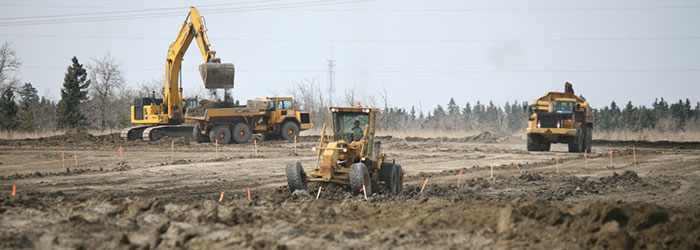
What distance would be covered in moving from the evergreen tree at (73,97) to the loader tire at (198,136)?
1017 inches

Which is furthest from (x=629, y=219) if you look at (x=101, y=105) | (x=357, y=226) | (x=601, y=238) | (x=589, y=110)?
(x=101, y=105)

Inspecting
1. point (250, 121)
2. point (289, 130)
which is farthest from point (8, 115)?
point (289, 130)

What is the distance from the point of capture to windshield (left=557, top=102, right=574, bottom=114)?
26.7 m

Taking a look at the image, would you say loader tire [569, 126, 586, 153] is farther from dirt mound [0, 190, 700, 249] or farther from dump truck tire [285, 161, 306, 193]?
dirt mound [0, 190, 700, 249]

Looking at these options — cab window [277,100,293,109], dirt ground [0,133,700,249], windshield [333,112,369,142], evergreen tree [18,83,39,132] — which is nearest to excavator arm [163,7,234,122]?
cab window [277,100,293,109]

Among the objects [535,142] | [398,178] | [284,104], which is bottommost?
[398,178]

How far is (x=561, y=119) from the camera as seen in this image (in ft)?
87.5

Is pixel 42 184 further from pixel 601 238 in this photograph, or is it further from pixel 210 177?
pixel 601 238

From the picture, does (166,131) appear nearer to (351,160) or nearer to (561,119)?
(561,119)

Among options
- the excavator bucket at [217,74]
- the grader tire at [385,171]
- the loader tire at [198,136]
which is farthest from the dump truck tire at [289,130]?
the grader tire at [385,171]

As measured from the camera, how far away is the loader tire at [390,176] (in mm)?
13602

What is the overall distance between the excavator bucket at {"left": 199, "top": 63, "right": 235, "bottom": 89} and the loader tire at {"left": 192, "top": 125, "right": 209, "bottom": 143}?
4.13 meters

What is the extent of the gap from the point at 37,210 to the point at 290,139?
83.6ft

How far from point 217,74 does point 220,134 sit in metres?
4.42
